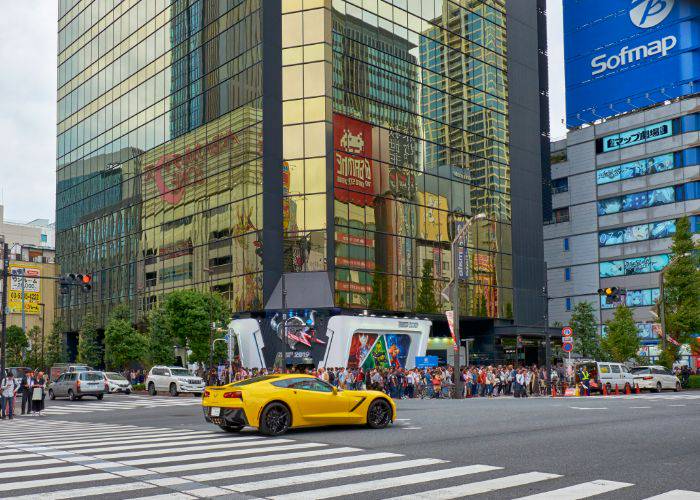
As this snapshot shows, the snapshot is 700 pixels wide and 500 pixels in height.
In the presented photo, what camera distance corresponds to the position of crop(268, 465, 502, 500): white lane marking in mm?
9516

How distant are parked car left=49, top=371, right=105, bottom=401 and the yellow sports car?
2690 cm

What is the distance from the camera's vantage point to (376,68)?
192ft

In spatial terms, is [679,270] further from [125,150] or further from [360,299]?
[125,150]

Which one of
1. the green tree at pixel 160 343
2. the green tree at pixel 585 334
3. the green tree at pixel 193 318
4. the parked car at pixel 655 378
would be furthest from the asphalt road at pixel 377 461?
the green tree at pixel 585 334

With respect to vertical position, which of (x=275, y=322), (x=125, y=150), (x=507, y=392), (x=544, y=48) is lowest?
(x=507, y=392)

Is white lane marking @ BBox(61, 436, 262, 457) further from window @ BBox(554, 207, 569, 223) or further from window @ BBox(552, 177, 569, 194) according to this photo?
window @ BBox(552, 177, 569, 194)

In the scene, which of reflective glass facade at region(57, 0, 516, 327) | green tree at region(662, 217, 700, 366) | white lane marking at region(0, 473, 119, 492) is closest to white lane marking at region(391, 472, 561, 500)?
white lane marking at region(0, 473, 119, 492)

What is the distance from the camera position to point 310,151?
55.3m

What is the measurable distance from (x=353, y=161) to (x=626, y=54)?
43.6 m

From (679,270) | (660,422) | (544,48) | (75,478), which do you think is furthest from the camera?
(544,48)

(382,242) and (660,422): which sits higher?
(382,242)

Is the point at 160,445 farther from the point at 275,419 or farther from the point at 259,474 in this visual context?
the point at 259,474

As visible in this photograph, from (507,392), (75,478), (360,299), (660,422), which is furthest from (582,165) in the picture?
(75,478)

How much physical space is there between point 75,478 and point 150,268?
2312 inches
